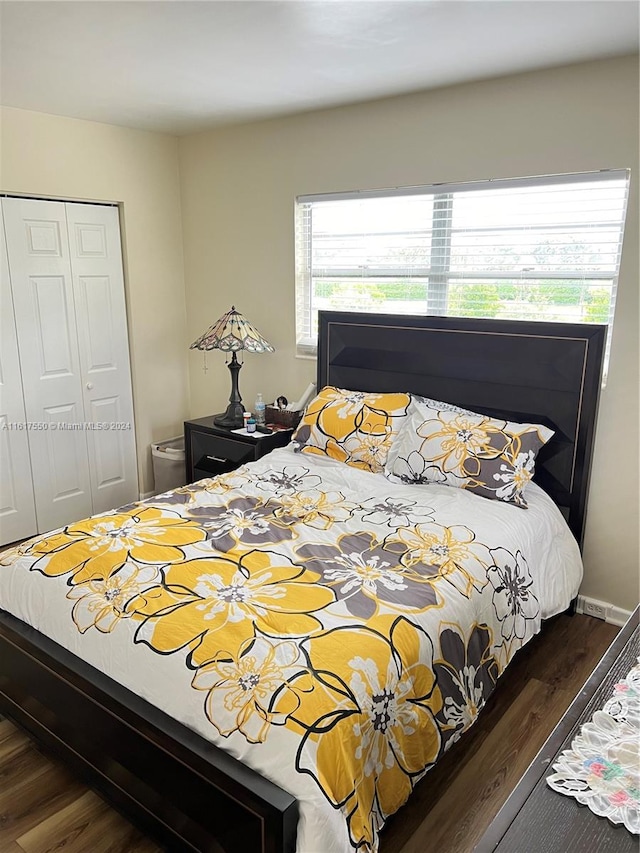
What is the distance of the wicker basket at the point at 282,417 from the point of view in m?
3.68

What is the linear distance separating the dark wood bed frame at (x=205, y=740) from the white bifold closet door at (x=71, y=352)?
1377 mm

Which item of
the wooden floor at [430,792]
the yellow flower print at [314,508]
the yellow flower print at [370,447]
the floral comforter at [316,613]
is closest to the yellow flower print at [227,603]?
the floral comforter at [316,613]

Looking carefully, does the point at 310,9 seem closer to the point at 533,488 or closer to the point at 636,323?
the point at 636,323

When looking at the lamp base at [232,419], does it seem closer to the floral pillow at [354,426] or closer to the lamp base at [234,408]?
the lamp base at [234,408]

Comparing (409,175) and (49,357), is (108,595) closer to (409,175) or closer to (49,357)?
(49,357)

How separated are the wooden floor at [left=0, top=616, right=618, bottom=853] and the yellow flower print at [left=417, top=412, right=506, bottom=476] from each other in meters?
0.89

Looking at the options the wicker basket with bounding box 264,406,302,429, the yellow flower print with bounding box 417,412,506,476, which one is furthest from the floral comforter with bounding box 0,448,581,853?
the wicker basket with bounding box 264,406,302,429

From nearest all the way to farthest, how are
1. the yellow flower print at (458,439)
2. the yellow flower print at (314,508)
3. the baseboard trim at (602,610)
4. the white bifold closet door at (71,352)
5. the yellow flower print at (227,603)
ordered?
the yellow flower print at (227,603) < the yellow flower print at (314,508) < the yellow flower print at (458,439) < the baseboard trim at (602,610) < the white bifold closet door at (71,352)

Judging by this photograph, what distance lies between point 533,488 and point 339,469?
879mm

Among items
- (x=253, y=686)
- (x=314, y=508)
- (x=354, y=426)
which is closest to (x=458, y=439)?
(x=354, y=426)

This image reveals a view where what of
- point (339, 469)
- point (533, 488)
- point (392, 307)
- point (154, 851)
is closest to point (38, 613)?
point (154, 851)

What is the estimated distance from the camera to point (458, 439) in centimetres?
280

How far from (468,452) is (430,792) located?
133 cm

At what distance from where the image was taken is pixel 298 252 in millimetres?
3719
